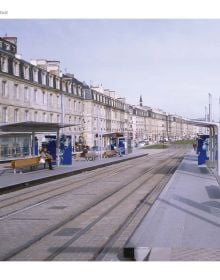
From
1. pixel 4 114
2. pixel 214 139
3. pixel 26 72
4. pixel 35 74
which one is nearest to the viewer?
pixel 214 139

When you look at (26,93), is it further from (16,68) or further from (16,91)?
(16,68)

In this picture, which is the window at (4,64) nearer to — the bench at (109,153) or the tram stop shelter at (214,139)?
the bench at (109,153)

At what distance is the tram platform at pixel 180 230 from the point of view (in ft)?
22.7

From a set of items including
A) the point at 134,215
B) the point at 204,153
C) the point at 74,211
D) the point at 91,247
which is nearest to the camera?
the point at 91,247

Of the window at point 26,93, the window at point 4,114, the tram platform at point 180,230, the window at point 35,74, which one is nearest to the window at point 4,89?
the window at point 4,114

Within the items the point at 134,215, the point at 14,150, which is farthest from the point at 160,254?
the point at 14,150

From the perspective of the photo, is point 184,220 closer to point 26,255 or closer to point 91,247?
point 91,247

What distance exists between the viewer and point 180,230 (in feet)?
28.4

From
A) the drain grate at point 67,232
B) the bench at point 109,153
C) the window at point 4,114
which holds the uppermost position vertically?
the window at point 4,114

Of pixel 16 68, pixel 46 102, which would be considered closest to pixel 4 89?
pixel 16 68

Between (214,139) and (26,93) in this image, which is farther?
(26,93)
